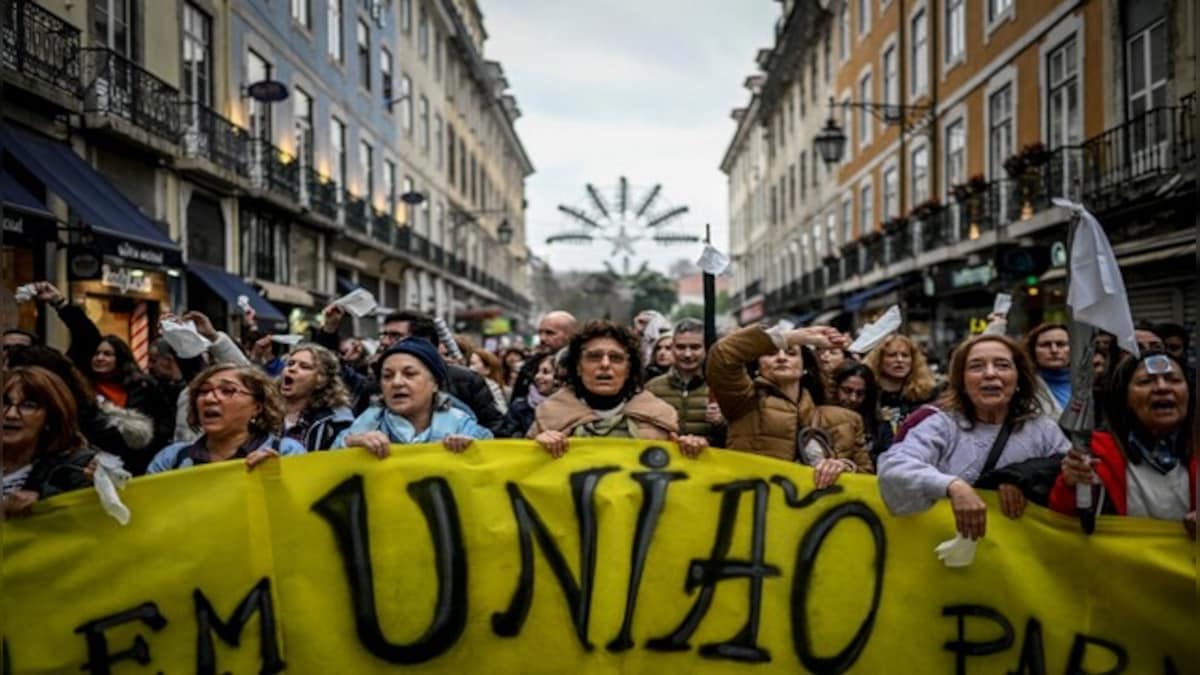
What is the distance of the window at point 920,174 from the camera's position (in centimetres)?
2248

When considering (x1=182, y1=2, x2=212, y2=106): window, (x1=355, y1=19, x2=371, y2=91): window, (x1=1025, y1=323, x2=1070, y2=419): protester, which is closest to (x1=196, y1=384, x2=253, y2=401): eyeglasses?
(x1=1025, y1=323, x2=1070, y2=419): protester

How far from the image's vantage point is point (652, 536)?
3.74 meters

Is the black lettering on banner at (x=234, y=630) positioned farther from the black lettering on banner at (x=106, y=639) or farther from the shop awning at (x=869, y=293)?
the shop awning at (x=869, y=293)

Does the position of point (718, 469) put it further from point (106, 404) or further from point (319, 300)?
point (319, 300)

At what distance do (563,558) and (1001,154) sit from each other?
16.8m

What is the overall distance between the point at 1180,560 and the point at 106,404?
437cm

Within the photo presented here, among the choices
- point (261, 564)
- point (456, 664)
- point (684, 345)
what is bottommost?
point (456, 664)

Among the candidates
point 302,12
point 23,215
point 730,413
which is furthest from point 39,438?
point 302,12

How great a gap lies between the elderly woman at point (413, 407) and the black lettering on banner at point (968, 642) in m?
1.84

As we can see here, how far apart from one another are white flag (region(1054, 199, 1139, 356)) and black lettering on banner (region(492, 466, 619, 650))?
1736mm

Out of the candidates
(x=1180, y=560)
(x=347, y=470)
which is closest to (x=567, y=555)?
(x=347, y=470)

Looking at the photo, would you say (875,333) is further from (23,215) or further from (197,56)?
(197,56)

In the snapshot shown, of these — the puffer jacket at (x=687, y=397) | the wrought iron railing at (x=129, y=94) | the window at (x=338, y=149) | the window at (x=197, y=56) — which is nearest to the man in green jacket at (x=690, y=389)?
the puffer jacket at (x=687, y=397)

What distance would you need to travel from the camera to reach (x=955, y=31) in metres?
20.6
